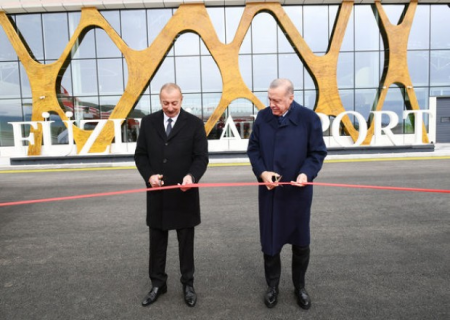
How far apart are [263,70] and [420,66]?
10.8 meters

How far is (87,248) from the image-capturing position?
15.4 feet

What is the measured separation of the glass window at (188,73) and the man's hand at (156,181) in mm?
19687

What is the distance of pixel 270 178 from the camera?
9.37ft

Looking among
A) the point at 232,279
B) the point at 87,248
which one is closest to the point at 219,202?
the point at 87,248

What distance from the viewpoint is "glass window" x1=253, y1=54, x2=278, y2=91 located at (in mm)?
21750

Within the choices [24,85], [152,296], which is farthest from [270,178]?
[24,85]

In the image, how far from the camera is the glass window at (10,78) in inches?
867

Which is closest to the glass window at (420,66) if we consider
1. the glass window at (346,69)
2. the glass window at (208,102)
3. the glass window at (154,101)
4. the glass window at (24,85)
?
the glass window at (346,69)

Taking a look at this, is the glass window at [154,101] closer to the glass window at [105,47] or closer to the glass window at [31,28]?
the glass window at [105,47]

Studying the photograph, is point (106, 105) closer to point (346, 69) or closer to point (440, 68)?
point (346, 69)

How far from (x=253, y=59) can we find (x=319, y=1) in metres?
5.16

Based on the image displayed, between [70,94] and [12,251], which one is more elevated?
[70,94]

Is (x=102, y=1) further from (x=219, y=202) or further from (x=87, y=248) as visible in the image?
(x=87, y=248)

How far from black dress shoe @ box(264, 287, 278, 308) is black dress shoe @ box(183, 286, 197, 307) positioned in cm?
67
